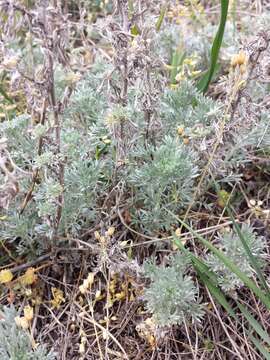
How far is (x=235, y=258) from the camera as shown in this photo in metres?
1.72

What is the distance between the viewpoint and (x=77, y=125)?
2160 mm

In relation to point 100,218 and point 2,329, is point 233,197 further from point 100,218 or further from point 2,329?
point 2,329

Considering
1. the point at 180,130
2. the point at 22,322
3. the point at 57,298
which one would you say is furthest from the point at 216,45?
the point at 22,322

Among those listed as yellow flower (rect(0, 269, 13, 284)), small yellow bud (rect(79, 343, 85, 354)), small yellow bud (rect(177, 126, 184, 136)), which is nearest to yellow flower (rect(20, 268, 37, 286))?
yellow flower (rect(0, 269, 13, 284))

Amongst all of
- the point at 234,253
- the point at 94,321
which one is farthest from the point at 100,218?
the point at 234,253

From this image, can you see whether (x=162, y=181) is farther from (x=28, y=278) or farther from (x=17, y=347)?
(x=17, y=347)

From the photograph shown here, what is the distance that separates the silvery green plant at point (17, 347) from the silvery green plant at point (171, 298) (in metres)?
0.36

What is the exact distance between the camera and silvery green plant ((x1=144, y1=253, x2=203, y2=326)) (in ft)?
5.24

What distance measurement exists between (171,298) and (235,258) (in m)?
0.27

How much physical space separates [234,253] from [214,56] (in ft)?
2.77

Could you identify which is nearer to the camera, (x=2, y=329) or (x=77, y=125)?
(x=2, y=329)

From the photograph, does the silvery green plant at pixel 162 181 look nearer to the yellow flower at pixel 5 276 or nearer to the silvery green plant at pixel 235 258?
the silvery green plant at pixel 235 258

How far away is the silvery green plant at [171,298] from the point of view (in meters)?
1.60

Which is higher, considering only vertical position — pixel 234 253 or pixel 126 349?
pixel 234 253
